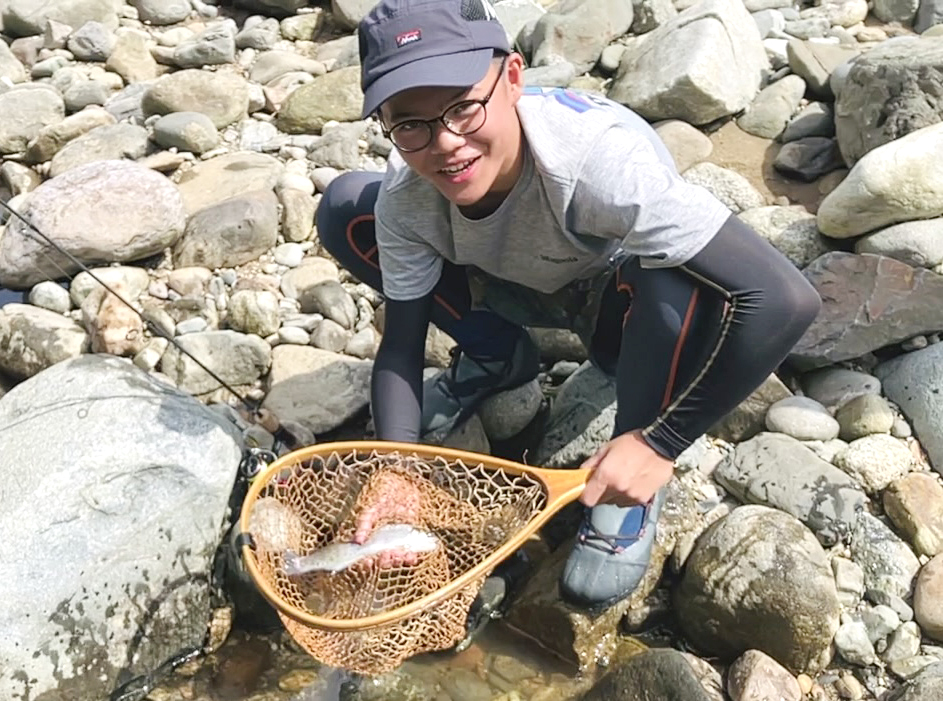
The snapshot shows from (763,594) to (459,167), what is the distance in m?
1.62

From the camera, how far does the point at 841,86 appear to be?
5.25 m

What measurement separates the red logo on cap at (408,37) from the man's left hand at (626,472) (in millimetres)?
1170

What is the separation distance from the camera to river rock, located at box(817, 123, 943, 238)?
13.7ft

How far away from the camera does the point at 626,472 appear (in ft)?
8.93

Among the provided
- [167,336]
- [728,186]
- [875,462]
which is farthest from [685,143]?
[167,336]

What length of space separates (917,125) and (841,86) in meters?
0.73

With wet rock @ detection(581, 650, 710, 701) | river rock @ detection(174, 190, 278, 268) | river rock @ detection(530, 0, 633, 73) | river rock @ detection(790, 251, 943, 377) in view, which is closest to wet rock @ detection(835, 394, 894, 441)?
river rock @ detection(790, 251, 943, 377)

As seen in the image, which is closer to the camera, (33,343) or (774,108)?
(33,343)

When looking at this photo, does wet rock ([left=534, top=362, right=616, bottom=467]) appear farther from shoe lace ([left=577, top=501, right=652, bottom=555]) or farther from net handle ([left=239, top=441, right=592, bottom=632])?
net handle ([left=239, top=441, right=592, bottom=632])

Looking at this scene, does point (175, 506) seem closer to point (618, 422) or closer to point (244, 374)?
point (244, 374)

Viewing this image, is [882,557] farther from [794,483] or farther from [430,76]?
[430,76]

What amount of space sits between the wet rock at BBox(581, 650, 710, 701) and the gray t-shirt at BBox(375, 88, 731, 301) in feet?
3.82

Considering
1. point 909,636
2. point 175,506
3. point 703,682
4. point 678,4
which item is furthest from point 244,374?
point 678,4

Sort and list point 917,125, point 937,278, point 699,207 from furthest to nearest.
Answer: point 917,125, point 937,278, point 699,207
